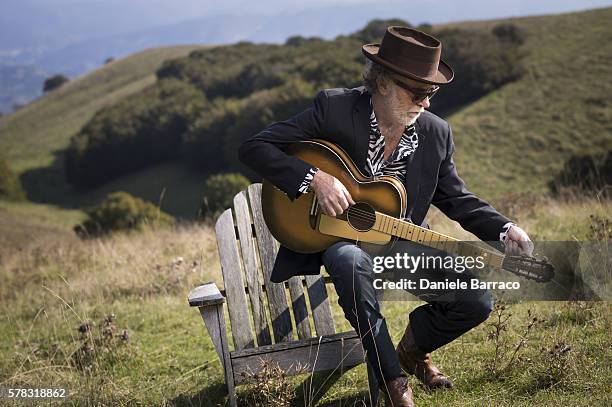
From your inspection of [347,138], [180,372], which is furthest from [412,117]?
[180,372]

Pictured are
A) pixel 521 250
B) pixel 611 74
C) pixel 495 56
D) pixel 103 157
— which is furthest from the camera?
pixel 103 157

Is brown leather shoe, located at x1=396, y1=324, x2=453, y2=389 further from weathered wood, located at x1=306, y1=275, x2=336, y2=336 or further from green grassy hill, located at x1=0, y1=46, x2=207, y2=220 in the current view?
green grassy hill, located at x1=0, y1=46, x2=207, y2=220

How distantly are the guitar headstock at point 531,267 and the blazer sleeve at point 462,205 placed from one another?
0.20 metres

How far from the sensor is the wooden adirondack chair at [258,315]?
3395mm

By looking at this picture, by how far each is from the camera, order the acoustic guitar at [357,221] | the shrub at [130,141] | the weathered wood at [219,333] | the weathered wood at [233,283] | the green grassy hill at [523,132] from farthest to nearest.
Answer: the shrub at [130,141], the green grassy hill at [523,132], the weathered wood at [233,283], the weathered wood at [219,333], the acoustic guitar at [357,221]

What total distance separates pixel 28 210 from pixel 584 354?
51508 millimetres

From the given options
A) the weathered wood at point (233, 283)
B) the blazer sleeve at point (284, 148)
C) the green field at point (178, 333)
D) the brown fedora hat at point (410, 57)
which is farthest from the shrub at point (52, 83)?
the brown fedora hat at point (410, 57)

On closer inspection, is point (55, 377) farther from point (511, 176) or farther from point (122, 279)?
point (511, 176)

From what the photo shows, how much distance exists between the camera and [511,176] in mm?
31906

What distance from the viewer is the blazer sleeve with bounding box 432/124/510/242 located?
133 inches

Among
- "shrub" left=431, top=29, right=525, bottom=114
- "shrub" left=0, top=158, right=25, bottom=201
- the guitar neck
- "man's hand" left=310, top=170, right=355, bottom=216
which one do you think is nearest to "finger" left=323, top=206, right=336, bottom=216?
"man's hand" left=310, top=170, right=355, bottom=216

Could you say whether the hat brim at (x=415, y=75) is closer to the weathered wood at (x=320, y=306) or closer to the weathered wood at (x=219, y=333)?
the weathered wood at (x=320, y=306)

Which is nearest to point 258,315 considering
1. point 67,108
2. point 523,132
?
point 523,132

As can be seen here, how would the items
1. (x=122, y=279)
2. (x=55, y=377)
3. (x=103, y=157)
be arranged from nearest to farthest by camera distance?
(x=55, y=377) → (x=122, y=279) → (x=103, y=157)
